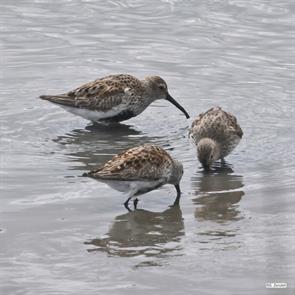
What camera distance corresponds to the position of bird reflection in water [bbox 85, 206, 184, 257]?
10172 mm

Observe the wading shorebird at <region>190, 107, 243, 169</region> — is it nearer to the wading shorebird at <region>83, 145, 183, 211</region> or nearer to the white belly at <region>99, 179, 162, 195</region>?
the wading shorebird at <region>83, 145, 183, 211</region>

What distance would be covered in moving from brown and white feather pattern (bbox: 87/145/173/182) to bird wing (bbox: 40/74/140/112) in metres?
3.68

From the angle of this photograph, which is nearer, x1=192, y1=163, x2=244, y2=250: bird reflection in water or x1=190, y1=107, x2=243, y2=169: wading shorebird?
x1=192, y1=163, x2=244, y2=250: bird reflection in water

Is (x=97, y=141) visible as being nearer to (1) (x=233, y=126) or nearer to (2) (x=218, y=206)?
(1) (x=233, y=126)

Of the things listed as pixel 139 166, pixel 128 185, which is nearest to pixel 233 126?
pixel 139 166

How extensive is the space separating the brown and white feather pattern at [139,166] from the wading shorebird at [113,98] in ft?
12.0

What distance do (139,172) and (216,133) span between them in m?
2.70

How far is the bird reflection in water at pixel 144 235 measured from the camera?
33.4 feet

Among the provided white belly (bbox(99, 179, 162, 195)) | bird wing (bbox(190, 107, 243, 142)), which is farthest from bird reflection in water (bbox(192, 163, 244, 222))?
white belly (bbox(99, 179, 162, 195))

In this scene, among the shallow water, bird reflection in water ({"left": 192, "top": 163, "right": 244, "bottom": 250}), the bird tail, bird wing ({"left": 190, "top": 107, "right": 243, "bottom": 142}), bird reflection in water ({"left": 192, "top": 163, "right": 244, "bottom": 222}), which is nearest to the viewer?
the shallow water

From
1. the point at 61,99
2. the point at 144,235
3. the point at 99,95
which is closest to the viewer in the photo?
the point at 144,235

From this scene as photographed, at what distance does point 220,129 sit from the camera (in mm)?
14227

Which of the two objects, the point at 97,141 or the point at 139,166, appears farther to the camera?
the point at 97,141

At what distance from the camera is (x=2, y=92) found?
1673 centimetres
